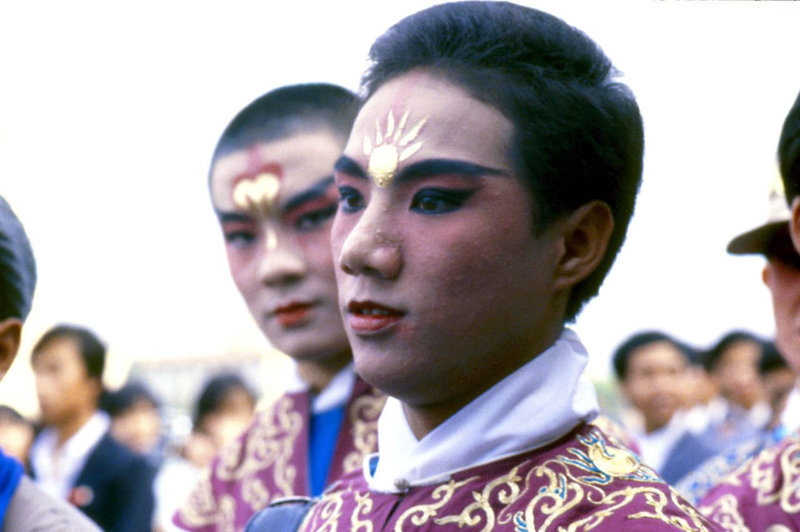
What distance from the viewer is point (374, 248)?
203 centimetres

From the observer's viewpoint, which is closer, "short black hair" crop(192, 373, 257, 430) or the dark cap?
the dark cap

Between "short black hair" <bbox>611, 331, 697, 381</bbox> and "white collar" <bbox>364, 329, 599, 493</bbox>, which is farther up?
"white collar" <bbox>364, 329, 599, 493</bbox>

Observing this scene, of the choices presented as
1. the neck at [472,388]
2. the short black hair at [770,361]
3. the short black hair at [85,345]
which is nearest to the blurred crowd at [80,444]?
the short black hair at [85,345]

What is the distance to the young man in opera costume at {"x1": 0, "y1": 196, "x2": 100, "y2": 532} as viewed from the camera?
2.49m

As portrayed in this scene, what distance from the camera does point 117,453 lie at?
6.33 meters

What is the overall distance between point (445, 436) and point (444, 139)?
0.52 meters

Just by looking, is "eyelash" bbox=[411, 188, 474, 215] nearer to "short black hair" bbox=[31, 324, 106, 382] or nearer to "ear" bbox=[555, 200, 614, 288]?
→ "ear" bbox=[555, 200, 614, 288]

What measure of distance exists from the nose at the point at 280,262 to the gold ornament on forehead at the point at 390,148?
46.8 inches

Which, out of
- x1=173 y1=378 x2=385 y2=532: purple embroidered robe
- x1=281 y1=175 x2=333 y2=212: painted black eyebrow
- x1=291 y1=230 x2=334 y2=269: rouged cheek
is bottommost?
x1=173 y1=378 x2=385 y2=532: purple embroidered robe

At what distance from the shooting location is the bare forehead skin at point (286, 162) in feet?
11.1

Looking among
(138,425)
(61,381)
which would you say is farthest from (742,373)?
(61,381)

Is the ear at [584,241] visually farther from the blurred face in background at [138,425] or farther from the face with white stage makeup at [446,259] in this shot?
the blurred face in background at [138,425]

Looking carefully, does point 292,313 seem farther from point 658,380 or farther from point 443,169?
point 658,380

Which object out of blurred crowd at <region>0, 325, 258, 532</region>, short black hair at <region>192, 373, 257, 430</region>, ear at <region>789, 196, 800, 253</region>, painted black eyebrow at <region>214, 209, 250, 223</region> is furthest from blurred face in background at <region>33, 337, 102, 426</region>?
ear at <region>789, 196, 800, 253</region>
